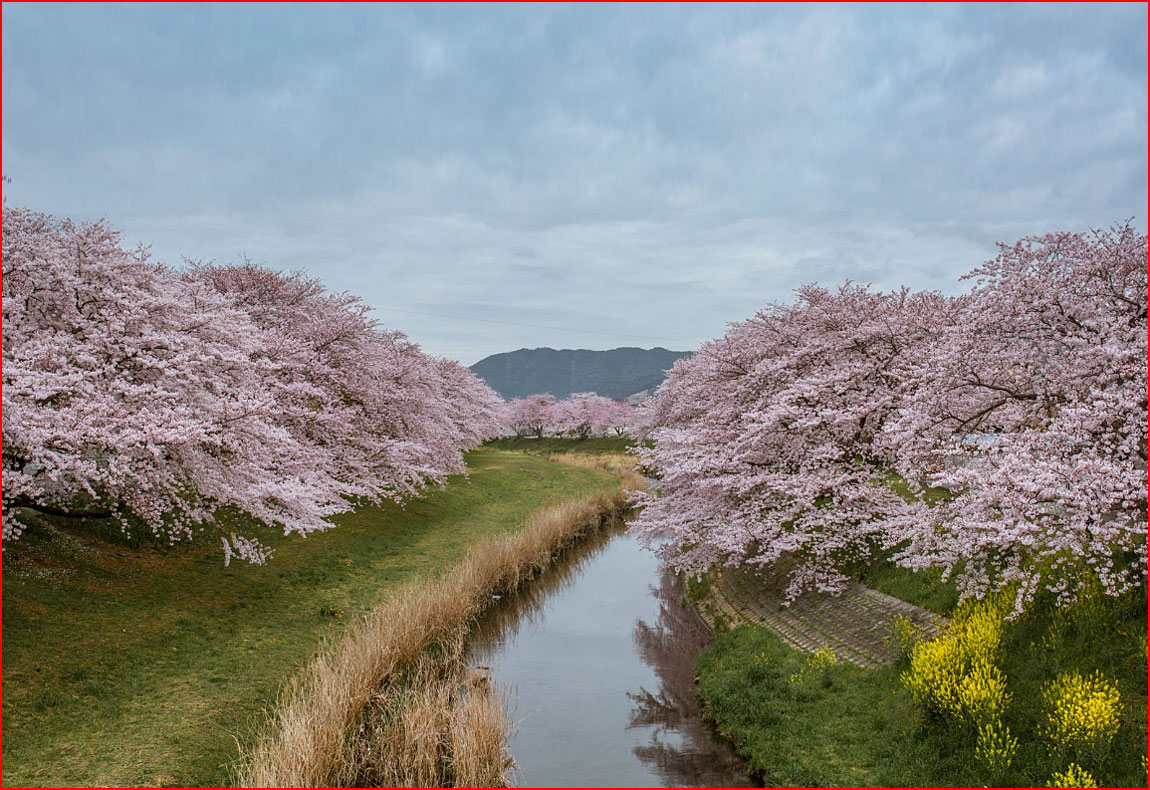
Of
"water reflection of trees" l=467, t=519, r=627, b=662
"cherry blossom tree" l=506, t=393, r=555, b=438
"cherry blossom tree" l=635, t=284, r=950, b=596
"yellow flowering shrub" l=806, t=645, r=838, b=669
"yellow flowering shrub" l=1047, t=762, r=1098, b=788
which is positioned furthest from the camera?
"cherry blossom tree" l=506, t=393, r=555, b=438

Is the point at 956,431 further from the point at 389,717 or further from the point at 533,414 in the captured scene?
the point at 533,414

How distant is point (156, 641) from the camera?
13.8 meters

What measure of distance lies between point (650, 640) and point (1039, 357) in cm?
1227

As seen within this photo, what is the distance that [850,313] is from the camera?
1859 centimetres

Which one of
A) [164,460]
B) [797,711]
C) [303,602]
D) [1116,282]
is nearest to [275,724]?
[164,460]

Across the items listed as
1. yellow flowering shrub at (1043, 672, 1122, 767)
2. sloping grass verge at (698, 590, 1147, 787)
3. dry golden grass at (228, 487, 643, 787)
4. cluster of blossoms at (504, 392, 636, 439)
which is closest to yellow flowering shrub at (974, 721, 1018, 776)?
sloping grass verge at (698, 590, 1147, 787)

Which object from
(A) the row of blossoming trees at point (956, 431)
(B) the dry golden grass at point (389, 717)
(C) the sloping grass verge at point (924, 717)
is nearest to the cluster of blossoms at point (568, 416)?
(A) the row of blossoming trees at point (956, 431)

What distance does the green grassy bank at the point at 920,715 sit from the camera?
894cm

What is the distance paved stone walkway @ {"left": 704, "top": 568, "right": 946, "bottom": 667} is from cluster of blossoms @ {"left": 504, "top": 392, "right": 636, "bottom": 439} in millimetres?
69411

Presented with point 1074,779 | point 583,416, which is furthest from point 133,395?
point 583,416

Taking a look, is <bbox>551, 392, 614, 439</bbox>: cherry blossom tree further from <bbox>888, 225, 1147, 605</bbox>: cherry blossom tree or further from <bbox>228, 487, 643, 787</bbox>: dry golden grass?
<bbox>888, 225, 1147, 605</bbox>: cherry blossom tree

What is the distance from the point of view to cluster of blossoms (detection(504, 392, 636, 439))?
94812mm

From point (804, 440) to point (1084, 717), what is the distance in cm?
913

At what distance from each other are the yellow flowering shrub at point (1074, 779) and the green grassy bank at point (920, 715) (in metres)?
0.20
